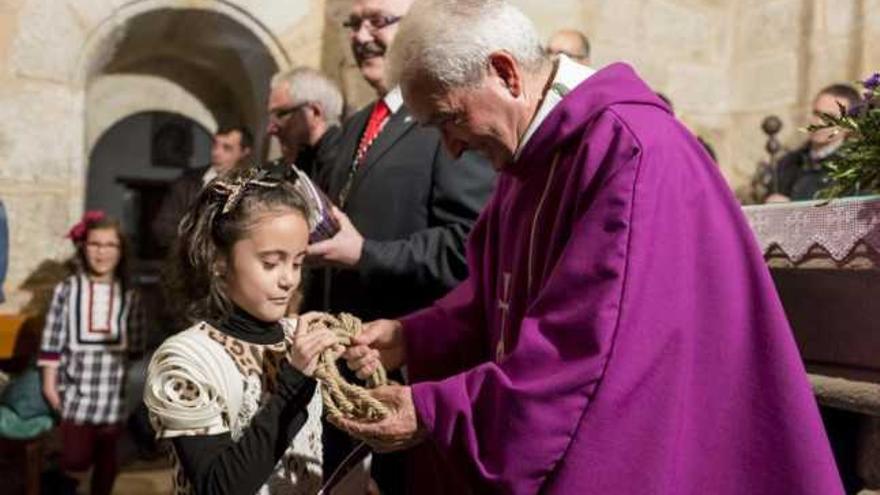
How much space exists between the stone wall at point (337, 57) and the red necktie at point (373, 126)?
1.97 m

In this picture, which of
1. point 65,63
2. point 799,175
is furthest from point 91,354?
point 799,175

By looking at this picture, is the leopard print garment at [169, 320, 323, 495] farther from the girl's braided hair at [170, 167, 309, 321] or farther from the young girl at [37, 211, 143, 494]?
the young girl at [37, 211, 143, 494]

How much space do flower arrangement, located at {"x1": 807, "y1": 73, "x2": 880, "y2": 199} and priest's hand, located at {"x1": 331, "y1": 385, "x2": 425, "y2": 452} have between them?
3.49 feet

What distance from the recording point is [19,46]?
4.77 metres

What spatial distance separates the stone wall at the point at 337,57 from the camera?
4.82m

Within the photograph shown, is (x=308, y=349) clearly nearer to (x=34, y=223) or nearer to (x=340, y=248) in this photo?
(x=340, y=248)

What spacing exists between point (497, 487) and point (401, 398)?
22 cm

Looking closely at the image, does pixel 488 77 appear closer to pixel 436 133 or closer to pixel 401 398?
pixel 401 398

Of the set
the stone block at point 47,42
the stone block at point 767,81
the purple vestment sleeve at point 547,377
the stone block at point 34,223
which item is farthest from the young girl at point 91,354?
the stone block at point 767,81

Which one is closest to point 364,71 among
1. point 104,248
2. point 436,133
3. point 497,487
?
point 436,133

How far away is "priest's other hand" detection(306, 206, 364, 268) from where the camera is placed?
2188 mm

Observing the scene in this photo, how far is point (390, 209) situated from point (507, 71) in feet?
3.03

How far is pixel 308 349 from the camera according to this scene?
5.29 ft

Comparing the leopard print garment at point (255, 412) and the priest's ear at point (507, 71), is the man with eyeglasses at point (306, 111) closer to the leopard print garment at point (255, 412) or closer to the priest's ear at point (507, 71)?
the leopard print garment at point (255, 412)
